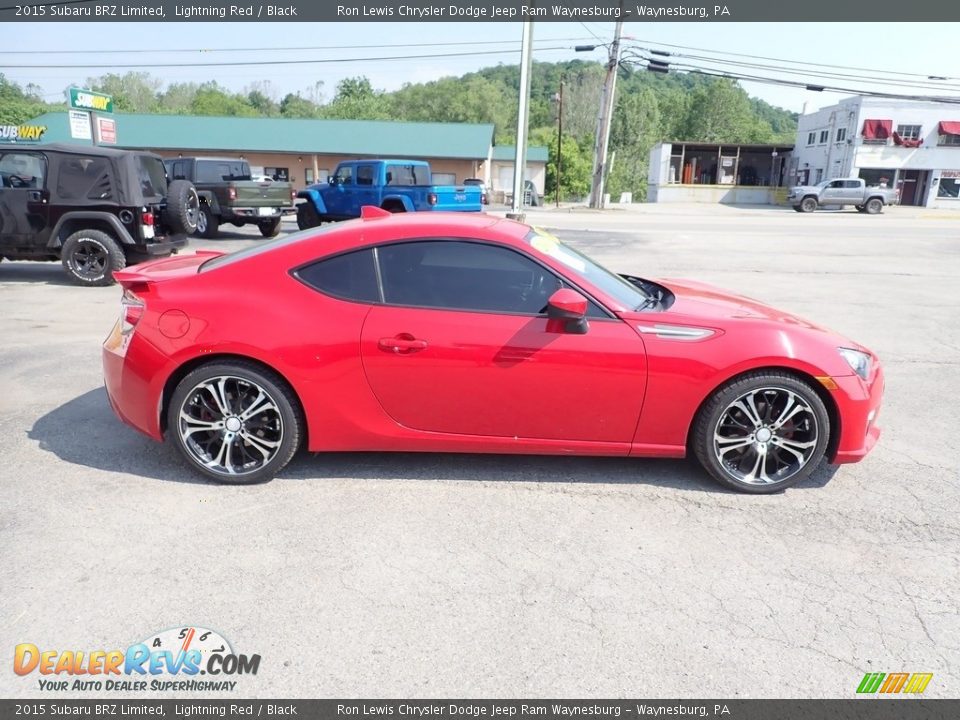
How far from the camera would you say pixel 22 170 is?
9.42 metres

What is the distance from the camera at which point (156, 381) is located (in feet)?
12.4

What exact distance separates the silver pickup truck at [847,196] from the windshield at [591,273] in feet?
135

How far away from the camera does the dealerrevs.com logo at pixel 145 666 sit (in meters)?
2.42

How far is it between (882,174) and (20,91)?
9098cm

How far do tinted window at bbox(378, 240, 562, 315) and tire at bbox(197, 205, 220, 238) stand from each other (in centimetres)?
1434

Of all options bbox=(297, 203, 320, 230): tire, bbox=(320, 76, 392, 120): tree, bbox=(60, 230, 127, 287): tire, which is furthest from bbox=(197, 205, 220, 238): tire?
bbox=(320, 76, 392, 120): tree

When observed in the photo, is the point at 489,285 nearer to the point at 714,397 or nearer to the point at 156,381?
the point at 714,397

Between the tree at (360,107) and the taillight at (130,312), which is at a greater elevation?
the tree at (360,107)

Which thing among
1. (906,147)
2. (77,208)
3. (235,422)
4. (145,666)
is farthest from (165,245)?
(906,147)

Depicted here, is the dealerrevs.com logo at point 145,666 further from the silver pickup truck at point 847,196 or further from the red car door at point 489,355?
the silver pickup truck at point 847,196

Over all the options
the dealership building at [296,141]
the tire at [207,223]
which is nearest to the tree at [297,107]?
the dealership building at [296,141]
